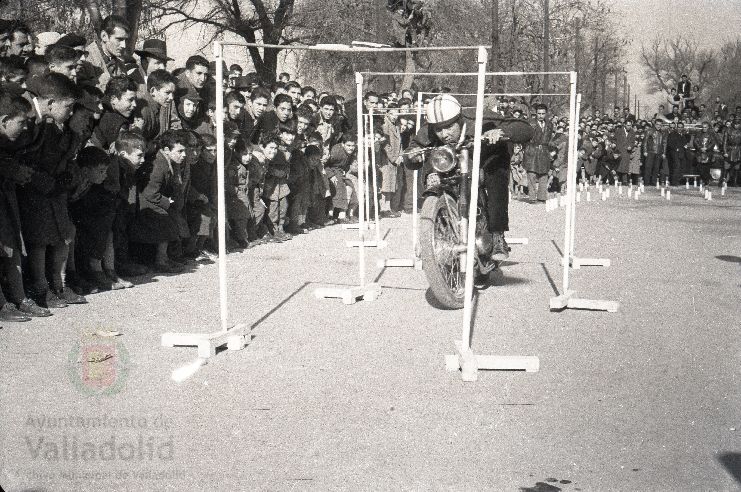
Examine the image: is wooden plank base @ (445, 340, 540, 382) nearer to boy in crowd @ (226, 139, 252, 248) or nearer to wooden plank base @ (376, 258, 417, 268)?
wooden plank base @ (376, 258, 417, 268)

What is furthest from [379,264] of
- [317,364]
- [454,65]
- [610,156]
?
[454,65]

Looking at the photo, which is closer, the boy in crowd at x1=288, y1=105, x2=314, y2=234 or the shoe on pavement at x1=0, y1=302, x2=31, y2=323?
the shoe on pavement at x1=0, y1=302, x2=31, y2=323

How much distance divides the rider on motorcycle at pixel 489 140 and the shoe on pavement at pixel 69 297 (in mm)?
2879

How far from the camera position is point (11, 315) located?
7426 millimetres

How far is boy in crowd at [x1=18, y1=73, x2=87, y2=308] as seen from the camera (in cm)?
787

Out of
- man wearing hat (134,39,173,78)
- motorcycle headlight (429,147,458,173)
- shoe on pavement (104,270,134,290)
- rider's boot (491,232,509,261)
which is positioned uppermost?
man wearing hat (134,39,173,78)

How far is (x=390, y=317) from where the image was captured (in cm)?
793

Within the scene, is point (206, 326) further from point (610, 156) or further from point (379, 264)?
point (610, 156)

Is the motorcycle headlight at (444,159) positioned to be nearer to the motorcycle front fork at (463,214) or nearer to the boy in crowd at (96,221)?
the motorcycle front fork at (463,214)

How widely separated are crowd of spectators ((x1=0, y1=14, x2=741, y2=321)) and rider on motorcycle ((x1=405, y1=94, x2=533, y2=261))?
2432 mm

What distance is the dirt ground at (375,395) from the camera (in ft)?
14.1

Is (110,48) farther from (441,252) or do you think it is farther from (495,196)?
(441,252)
